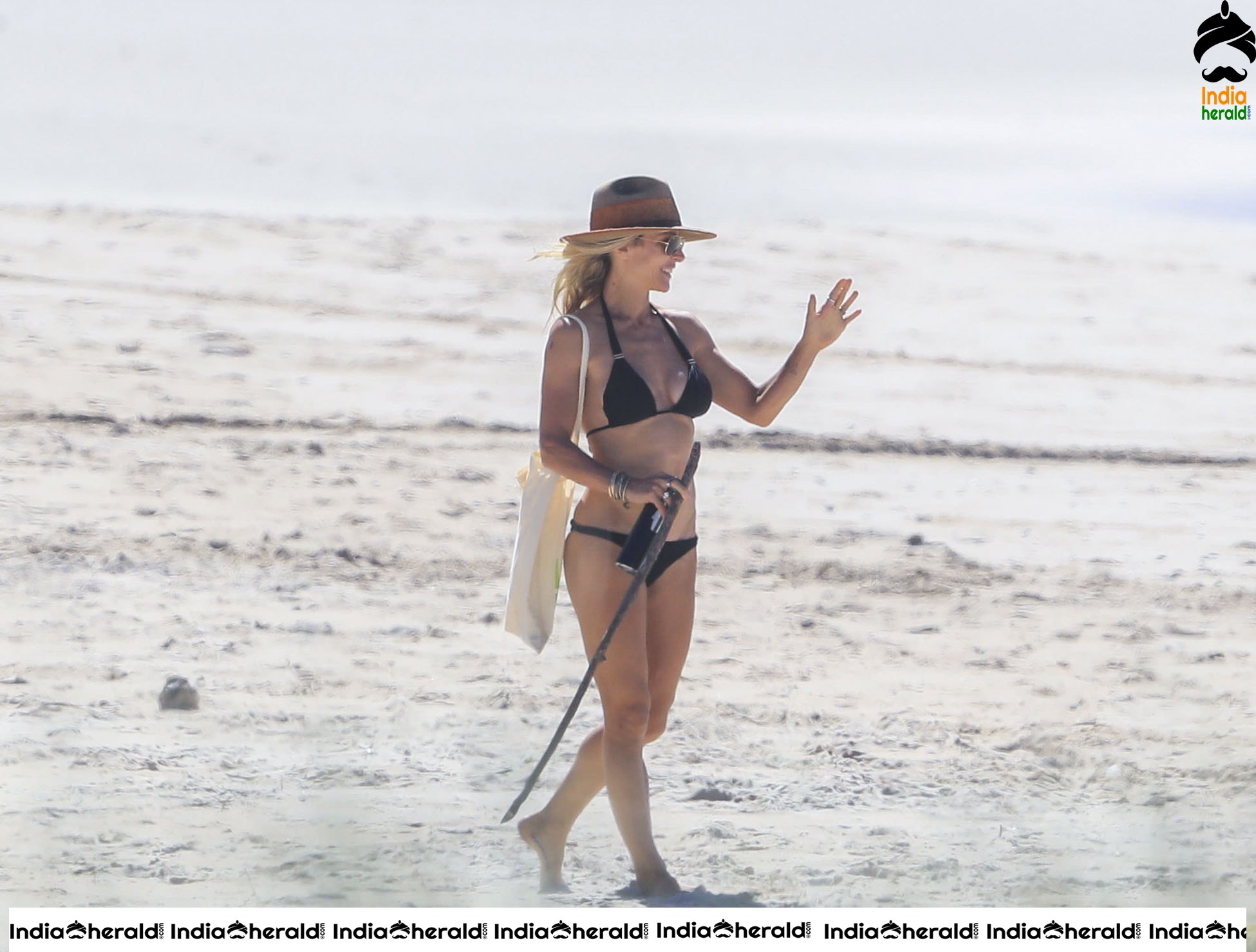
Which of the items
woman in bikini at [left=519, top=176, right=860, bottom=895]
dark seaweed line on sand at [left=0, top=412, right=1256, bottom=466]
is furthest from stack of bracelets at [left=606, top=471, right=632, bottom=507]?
dark seaweed line on sand at [left=0, top=412, right=1256, bottom=466]

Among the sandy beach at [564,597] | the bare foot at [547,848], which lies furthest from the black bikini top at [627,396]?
the sandy beach at [564,597]

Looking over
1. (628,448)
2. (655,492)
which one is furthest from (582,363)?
(655,492)

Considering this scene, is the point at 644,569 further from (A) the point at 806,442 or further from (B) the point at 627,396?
(A) the point at 806,442

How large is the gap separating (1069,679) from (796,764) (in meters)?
1.75

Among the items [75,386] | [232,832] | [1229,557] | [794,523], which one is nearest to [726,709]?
[232,832]

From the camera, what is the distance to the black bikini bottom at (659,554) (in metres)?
4.48

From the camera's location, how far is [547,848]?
4.72 m

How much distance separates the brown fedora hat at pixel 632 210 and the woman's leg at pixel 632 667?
0.81 m

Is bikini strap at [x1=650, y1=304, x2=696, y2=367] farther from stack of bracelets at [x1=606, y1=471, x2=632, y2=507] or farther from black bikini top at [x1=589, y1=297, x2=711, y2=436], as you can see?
stack of bracelets at [x1=606, y1=471, x2=632, y2=507]

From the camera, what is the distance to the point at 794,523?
990 centimetres

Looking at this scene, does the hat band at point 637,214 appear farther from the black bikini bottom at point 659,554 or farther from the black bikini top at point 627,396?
the black bikini bottom at point 659,554

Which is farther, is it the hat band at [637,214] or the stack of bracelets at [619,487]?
the hat band at [637,214]

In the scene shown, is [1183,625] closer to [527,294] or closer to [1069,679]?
[1069,679]

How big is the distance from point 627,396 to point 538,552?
0.48m
